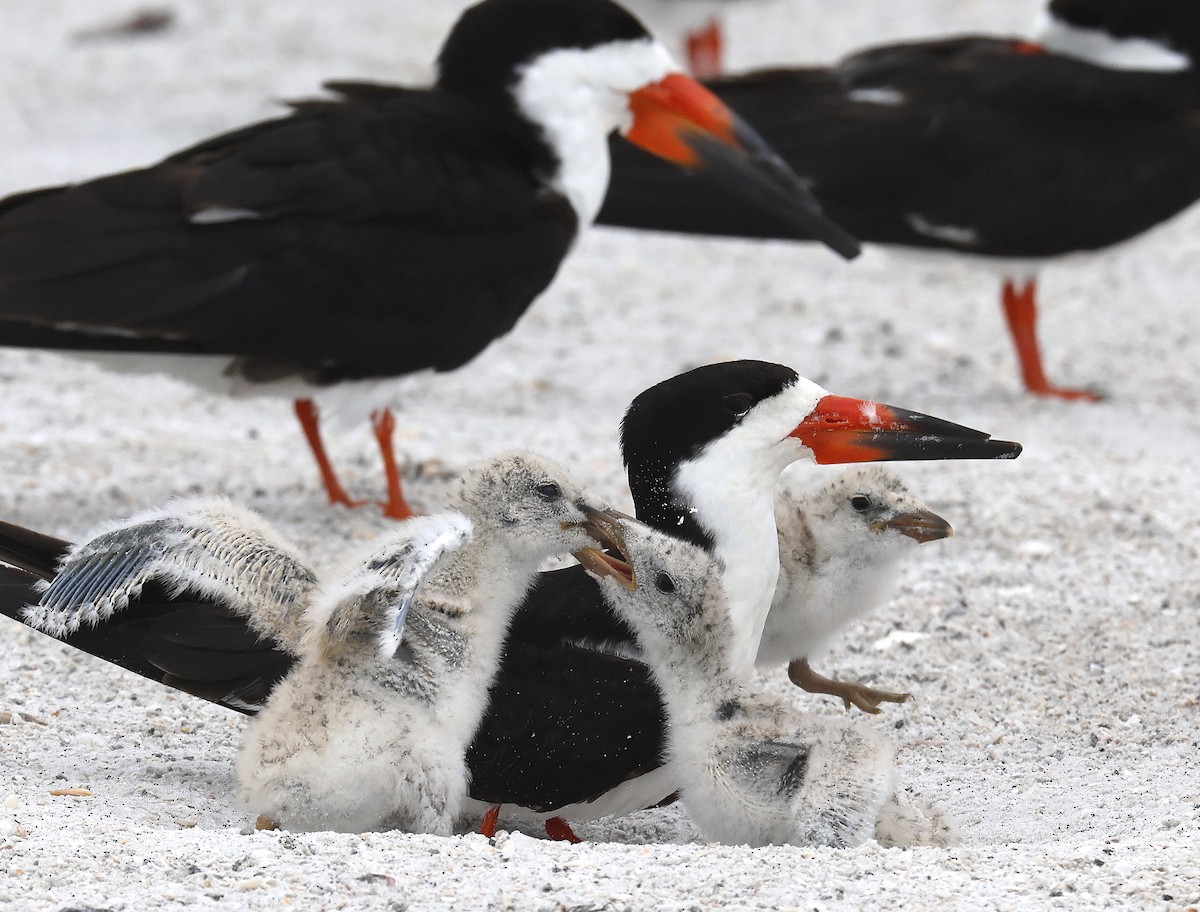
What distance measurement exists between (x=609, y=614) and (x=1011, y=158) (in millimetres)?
3666

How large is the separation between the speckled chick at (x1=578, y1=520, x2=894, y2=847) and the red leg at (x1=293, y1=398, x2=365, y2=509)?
2126 mm

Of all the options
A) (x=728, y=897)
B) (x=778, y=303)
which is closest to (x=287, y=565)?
(x=728, y=897)

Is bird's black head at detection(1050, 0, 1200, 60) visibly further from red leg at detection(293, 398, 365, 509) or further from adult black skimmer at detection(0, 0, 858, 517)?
red leg at detection(293, 398, 365, 509)

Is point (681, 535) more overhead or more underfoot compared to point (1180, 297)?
more overhead

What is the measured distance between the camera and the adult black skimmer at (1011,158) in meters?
6.39

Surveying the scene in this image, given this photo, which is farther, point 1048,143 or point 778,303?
point 778,303

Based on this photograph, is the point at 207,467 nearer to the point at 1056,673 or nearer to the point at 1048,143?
the point at 1056,673

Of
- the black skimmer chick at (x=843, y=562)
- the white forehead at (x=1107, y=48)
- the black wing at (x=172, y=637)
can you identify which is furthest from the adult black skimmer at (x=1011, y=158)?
the black wing at (x=172, y=637)

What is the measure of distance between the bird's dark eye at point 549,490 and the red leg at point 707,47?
7.75m

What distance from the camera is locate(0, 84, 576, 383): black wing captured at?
15.1 feet

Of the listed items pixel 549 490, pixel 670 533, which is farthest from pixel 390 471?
pixel 549 490

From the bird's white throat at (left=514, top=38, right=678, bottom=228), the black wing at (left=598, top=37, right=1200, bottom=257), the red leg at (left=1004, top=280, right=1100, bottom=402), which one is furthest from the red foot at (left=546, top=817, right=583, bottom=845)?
the red leg at (left=1004, top=280, right=1100, bottom=402)

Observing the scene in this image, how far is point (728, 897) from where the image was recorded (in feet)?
8.55

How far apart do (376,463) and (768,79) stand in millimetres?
2200
